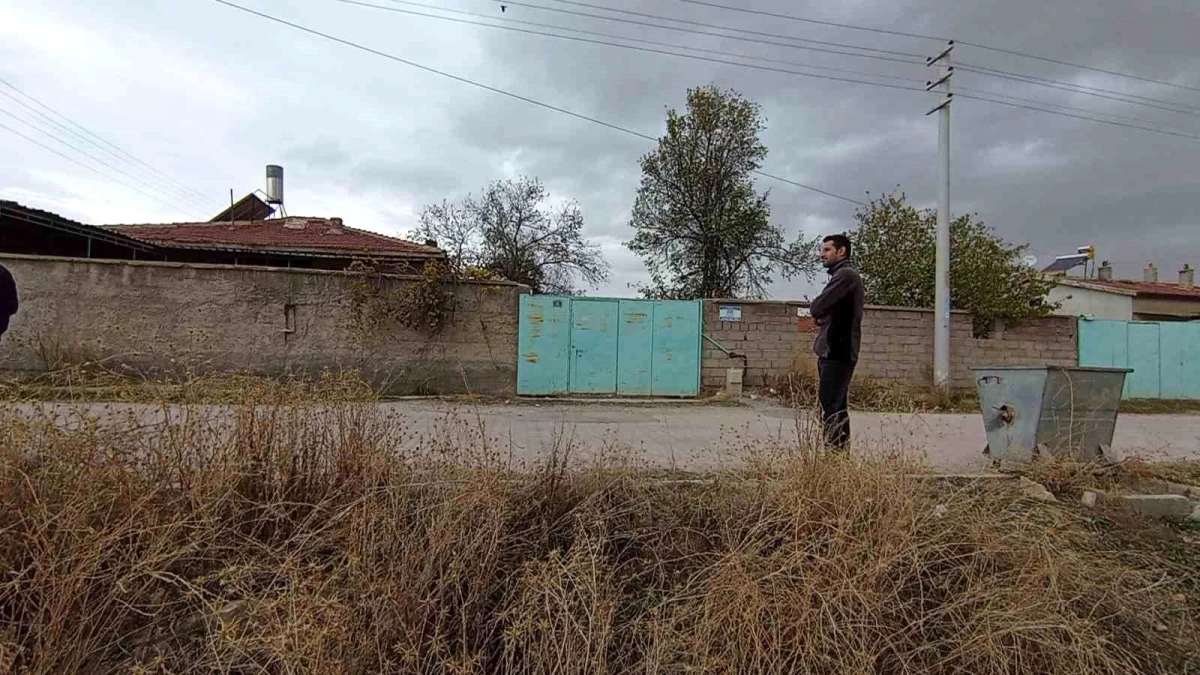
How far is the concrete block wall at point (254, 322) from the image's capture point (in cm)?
884

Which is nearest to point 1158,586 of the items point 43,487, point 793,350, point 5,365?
point 43,487

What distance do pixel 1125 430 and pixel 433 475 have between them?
30.9ft

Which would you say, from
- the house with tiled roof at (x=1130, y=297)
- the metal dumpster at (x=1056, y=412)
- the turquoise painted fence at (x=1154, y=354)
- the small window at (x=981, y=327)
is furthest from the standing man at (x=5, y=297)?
the house with tiled roof at (x=1130, y=297)

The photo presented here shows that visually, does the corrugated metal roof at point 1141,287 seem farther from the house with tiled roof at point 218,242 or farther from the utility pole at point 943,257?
the house with tiled roof at point 218,242

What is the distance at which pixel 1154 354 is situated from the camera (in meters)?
12.4

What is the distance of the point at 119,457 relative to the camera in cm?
237

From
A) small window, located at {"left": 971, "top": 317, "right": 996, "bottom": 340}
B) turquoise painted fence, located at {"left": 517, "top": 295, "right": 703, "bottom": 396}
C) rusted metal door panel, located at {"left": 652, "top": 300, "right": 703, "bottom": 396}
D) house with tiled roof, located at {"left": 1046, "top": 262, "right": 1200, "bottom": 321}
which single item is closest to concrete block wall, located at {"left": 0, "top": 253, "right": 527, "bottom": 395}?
turquoise painted fence, located at {"left": 517, "top": 295, "right": 703, "bottom": 396}

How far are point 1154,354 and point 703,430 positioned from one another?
39.4ft

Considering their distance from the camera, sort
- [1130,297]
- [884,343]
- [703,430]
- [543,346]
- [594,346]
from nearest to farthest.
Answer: [703,430]
[543,346]
[594,346]
[884,343]
[1130,297]

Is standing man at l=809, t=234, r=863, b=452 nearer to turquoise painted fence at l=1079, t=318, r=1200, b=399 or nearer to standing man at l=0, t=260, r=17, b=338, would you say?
standing man at l=0, t=260, r=17, b=338

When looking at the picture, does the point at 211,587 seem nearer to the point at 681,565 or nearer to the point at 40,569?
the point at 40,569

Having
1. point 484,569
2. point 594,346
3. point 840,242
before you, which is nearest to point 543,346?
point 594,346

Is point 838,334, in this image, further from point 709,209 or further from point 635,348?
point 709,209

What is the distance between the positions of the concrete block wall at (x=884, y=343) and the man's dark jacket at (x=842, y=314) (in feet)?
21.8
